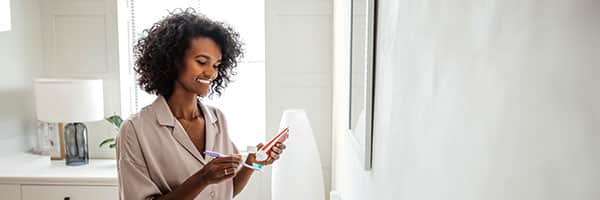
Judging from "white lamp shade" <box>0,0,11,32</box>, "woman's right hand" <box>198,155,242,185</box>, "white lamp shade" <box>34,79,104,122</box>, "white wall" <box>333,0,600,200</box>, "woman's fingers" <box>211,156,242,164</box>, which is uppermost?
"white lamp shade" <box>0,0,11,32</box>

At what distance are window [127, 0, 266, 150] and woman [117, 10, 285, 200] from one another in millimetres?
1582

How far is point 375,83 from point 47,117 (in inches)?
81.3

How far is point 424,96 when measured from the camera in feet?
2.58

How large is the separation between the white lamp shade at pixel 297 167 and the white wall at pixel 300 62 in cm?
62

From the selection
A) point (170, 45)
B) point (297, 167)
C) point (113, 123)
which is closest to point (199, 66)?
point (170, 45)

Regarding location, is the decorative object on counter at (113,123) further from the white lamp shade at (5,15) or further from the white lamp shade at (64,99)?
the white lamp shade at (5,15)

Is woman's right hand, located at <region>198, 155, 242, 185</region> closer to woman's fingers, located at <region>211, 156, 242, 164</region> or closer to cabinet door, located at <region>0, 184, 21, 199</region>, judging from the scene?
woman's fingers, located at <region>211, 156, 242, 164</region>

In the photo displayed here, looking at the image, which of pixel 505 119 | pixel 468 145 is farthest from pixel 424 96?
pixel 505 119

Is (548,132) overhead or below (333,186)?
overhead

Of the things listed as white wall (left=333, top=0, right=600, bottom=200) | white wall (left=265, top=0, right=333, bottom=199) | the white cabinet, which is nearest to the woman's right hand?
white wall (left=333, top=0, right=600, bottom=200)

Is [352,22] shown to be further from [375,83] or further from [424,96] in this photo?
[424,96]

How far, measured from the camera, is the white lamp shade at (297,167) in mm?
2301

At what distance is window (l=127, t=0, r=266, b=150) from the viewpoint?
317cm

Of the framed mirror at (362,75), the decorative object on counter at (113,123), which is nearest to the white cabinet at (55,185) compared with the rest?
the decorative object on counter at (113,123)
